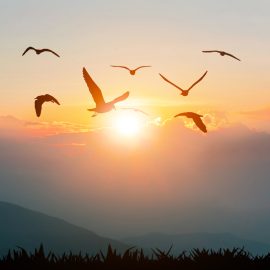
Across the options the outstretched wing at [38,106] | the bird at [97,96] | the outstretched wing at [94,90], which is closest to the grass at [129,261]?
the bird at [97,96]

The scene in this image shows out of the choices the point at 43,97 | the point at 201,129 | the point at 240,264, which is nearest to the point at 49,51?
the point at 43,97

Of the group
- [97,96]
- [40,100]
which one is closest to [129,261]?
[97,96]

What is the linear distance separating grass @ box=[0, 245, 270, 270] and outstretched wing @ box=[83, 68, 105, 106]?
13.6 feet

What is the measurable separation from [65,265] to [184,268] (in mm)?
3025

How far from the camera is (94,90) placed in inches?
629

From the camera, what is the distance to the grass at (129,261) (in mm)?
13859

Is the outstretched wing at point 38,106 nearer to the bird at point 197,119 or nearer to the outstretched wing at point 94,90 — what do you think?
the outstretched wing at point 94,90

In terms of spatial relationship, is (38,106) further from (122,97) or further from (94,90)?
(122,97)

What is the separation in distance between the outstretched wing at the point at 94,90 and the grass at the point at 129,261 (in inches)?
163

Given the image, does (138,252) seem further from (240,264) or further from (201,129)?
(201,129)

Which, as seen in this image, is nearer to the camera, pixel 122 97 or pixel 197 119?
pixel 122 97

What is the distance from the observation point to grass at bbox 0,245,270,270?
13.9 metres

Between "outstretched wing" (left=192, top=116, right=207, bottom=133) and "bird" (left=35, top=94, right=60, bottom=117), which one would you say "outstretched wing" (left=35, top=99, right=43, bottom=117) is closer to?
"bird" (left=35, top=94, right=60, bottom=117)

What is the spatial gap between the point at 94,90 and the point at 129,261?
4761 millimetres
